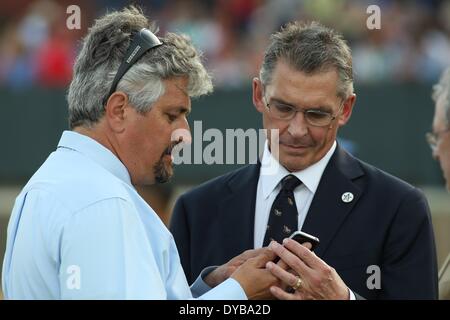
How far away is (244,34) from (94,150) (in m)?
9.40

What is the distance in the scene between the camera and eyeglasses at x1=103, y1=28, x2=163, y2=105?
302 centimetres

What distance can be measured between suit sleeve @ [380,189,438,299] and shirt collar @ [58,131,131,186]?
3.49 ft

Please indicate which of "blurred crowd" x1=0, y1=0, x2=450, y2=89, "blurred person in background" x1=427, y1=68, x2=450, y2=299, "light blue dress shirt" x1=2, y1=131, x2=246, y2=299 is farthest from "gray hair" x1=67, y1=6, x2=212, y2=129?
"blurred crowd" x1=0, y1=0, x2=450, y2=89

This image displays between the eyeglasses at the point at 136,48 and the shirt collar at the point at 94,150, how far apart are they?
0.14 metres

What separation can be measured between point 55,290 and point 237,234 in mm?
1074

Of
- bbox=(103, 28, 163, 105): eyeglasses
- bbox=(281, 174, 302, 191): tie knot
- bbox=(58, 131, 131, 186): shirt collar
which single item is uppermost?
bbox=(103, 28, 163, 105): eyeglasses

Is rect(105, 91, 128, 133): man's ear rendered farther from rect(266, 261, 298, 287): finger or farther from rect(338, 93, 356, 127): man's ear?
rect(338, 93, 356, 127): man's ear

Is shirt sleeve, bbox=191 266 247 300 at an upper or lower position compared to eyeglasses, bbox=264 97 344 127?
lower

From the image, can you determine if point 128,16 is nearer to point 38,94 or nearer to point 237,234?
point 237,234

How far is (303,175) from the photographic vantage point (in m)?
3.69

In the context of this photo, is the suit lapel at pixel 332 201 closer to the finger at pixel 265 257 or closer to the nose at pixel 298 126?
the nose at pixel 298 126

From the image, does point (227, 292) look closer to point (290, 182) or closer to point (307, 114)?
point (290, 182)

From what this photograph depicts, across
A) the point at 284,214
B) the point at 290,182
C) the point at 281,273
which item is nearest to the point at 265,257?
the point at 281,273

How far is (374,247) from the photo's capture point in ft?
11.4
